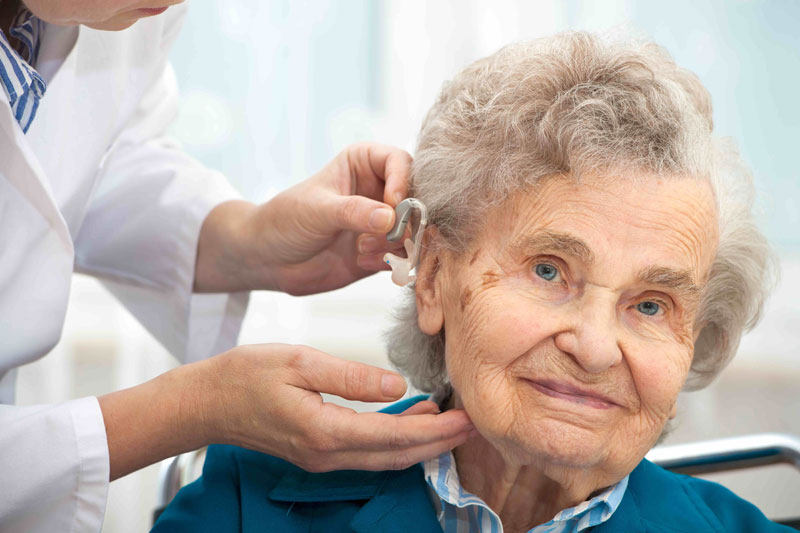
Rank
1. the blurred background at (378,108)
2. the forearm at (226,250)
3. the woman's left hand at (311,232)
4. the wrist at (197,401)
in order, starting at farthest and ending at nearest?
the blurred background at (378,108)
the forearm at (226,250)
the woman's left hand at (311,232)
the wrist at (197,401)

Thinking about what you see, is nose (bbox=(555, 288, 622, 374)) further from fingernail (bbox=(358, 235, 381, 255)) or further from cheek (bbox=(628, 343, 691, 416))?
fingernail (bbox=(358, 235, 381, 255))

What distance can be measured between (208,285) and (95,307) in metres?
1.37

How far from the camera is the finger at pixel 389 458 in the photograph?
1.17 m

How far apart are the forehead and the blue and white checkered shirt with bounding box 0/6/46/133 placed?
809mm

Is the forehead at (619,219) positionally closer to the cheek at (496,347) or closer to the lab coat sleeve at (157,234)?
the cheek at (496,347)

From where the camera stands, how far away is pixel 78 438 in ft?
3.75

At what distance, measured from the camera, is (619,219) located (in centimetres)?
111

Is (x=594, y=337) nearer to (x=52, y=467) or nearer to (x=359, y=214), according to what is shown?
(x=359, y=214)

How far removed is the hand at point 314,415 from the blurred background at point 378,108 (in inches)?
62.0

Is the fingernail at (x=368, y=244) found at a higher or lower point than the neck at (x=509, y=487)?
higher

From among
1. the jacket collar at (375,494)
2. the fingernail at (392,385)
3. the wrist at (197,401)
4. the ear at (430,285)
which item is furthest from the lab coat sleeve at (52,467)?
the ear at (430,285)

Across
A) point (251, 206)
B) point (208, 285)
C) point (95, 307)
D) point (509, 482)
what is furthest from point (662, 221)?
point (95, 307)

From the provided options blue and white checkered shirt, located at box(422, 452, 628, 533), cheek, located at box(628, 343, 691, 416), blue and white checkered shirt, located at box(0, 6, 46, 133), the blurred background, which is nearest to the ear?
blue and white checkered shirt, located at box(422, 452, 628, 533)

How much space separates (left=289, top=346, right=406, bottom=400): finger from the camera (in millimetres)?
1160
